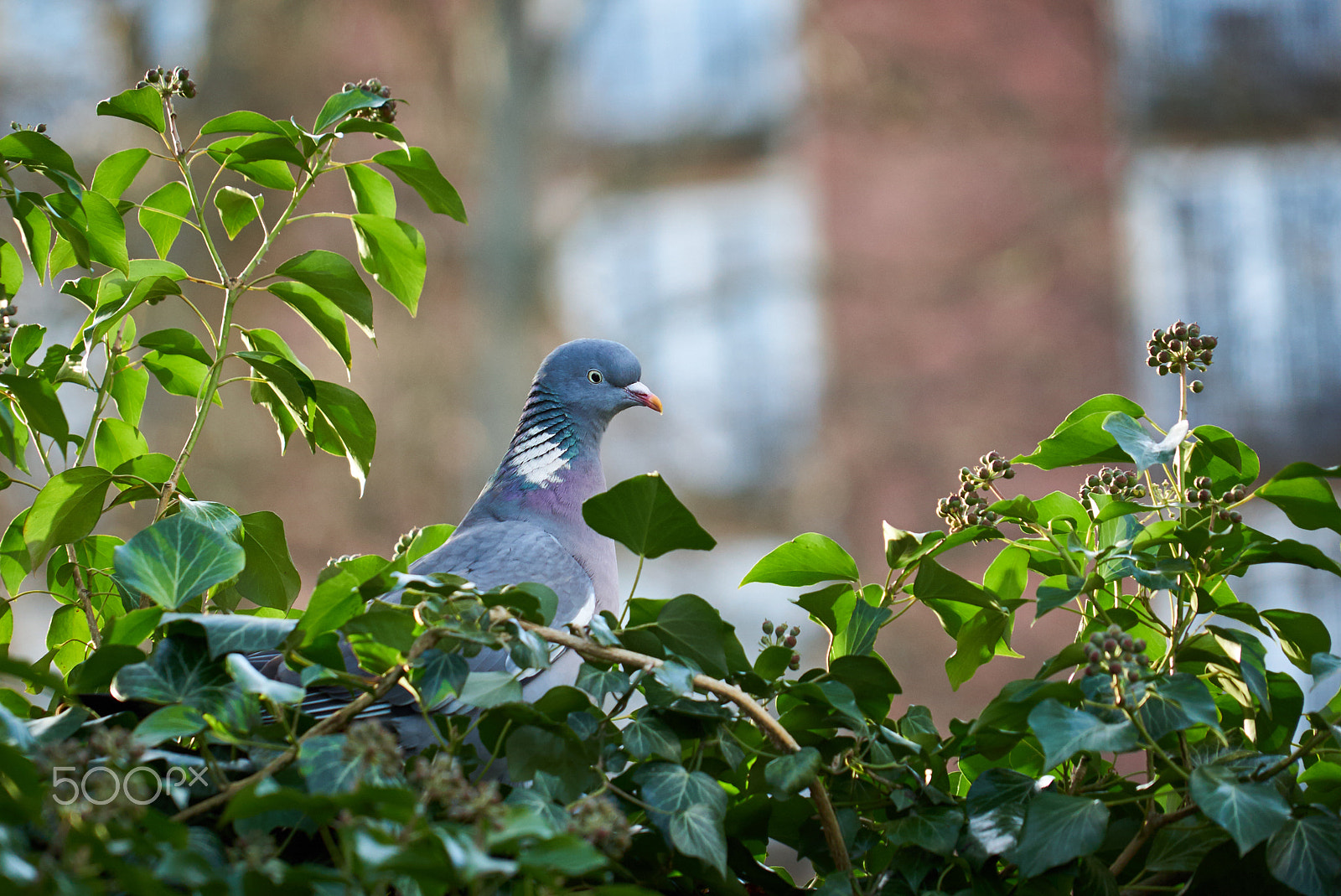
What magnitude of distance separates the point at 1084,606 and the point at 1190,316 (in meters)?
5.31

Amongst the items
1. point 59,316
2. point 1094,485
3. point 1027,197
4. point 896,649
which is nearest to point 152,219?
point 1094,485

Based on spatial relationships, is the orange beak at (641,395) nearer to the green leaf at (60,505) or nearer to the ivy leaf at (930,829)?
the green leaf at (60,505)

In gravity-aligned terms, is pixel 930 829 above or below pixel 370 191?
below

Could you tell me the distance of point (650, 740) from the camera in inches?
23.9

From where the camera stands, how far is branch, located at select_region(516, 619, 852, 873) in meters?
0.59

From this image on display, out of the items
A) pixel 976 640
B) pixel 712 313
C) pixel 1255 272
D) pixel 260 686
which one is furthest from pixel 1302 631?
pixel 1255 272

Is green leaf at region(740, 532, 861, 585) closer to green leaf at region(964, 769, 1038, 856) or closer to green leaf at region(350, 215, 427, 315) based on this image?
green leaf at region(964, 769, 1038, 856)

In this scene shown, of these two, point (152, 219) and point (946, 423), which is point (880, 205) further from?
point (152, 219)

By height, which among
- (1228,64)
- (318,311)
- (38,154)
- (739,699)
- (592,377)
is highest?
(1228,64)

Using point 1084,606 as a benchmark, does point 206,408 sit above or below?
above

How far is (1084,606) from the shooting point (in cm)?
74

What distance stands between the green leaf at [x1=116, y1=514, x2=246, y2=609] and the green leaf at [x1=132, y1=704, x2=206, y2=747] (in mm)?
84

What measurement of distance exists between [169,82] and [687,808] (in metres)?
0.62

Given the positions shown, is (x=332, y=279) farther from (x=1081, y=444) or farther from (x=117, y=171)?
(x=1081, y=444)
